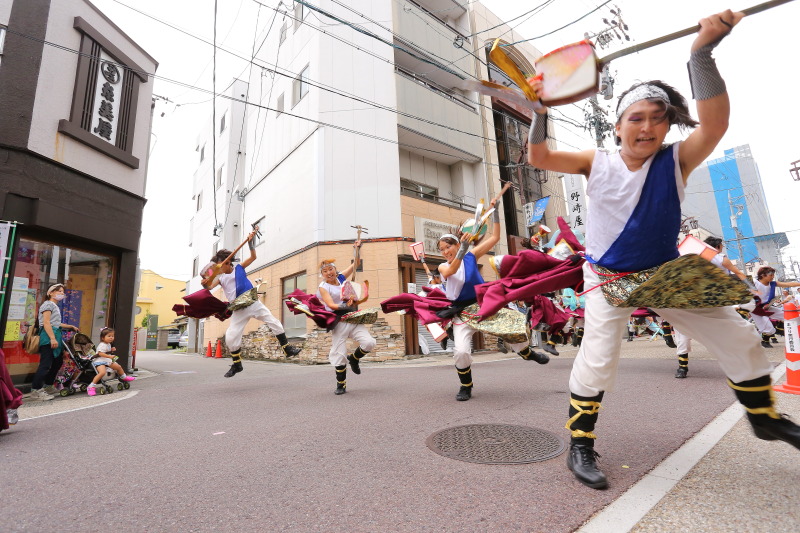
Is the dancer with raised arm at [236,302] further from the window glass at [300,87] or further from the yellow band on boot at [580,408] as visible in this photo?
the window glass at [300,87]

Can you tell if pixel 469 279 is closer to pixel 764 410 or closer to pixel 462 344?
pixel 462 344

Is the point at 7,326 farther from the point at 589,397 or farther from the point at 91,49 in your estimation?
the point at 589,397

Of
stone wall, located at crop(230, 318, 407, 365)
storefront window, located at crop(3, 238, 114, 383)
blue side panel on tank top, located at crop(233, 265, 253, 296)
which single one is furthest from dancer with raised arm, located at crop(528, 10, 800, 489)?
stone wall, located at crop(230, 318, 407, 365)

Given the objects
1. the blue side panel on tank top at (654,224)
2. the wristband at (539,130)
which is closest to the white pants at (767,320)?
the blue side panel on tank top at (654,224)

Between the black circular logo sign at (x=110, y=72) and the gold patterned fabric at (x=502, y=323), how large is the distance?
9.29 meters

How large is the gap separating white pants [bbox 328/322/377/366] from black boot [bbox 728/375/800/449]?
4.01 m

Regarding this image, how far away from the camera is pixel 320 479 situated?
2.11 meters

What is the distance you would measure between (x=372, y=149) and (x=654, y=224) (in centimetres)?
1148

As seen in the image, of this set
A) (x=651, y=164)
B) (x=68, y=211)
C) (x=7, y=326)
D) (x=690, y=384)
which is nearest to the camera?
(x=651, y=164)

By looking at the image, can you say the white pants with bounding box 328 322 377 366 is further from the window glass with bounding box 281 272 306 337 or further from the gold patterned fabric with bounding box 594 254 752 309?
the window glass with bounding box 281 272 306 337

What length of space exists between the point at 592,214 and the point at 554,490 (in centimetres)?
144

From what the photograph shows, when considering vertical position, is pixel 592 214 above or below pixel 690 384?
above

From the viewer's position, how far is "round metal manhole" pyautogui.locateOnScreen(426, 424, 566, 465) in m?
2.31

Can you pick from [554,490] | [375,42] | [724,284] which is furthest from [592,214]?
[375,42]
